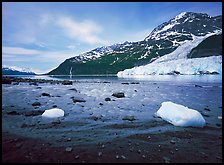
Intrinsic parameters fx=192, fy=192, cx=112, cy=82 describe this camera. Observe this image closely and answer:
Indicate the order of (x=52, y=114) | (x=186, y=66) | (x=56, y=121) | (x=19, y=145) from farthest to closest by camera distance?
(x=186, y=66) → (x=52, y=114) → (x=56, y=121) → (x=19, y=145)

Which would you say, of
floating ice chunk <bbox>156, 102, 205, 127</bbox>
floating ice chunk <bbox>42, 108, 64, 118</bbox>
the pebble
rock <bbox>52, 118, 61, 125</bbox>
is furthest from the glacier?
the pebble

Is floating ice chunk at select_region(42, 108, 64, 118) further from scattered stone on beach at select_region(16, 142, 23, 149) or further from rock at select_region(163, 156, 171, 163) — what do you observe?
rock at select_region(163, 156, 171, 163)

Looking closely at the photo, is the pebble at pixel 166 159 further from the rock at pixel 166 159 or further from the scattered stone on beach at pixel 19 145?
the scattered stone on beach at pixel 19 145

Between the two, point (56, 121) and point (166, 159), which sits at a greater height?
point (56, 121)

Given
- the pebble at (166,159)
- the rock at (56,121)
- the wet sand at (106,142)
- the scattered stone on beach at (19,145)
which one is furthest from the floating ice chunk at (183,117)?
the scattered stone on beach at (19,145)

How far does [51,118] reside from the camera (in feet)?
32.5

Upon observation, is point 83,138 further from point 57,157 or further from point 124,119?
point 124,119

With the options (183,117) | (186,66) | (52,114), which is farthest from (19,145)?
(186,66)

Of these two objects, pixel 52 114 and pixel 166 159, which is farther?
pixel 52 114

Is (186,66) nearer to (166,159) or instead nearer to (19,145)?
(166,159)

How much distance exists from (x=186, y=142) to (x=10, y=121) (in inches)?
311

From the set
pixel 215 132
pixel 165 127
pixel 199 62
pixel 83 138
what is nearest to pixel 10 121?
pixel 83 138

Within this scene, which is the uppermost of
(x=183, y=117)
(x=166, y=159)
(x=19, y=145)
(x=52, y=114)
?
(x=183, y=117)

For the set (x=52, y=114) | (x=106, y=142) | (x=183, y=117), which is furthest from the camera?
(x=52, y=114)
